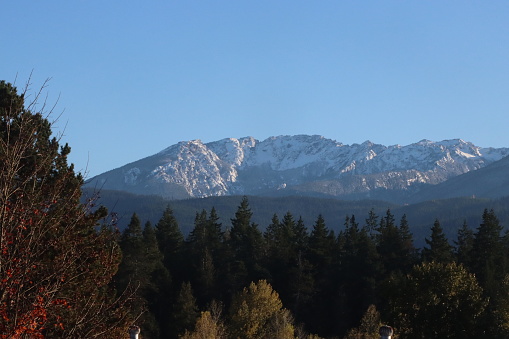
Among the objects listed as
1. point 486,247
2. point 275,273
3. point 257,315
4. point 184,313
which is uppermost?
point 486,247

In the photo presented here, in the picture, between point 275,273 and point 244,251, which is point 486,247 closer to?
point 275,273

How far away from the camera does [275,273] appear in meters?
77.9

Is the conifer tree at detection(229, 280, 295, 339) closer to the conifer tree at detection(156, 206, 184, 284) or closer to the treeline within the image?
the treeline

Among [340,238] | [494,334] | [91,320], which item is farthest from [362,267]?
[91,320]

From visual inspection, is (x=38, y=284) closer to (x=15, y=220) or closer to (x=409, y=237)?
(x=15, y=220)

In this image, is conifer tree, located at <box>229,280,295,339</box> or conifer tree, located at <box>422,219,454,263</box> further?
conifer tree, located at <box>422,219,454,263</box>

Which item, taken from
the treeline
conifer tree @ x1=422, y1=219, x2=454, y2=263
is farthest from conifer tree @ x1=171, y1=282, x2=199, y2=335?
conifer tree @ x1=422, y1=219, x2=454, y2=263

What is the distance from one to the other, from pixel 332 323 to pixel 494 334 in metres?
32.8

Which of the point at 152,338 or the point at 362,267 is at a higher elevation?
the point at 362,267

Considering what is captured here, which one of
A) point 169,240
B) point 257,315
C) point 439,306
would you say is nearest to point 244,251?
point 169,240

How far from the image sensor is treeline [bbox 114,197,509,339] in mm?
62219

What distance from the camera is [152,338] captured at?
222ft

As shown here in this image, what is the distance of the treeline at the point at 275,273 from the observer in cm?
6222

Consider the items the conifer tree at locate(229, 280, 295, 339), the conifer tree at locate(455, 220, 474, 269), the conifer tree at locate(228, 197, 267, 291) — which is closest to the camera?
the conifer tree at locate(229, 280, 295, 339)
